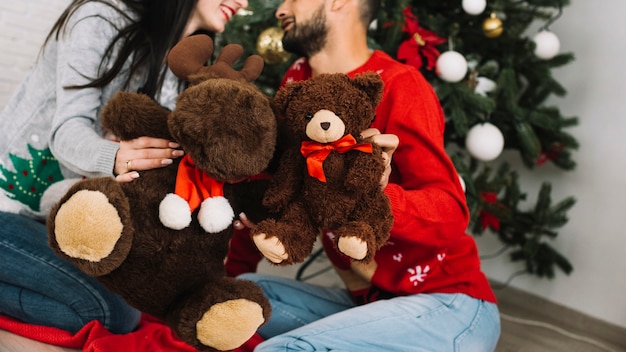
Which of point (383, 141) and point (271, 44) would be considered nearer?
point (383, 141)

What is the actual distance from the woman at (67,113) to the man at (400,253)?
0.84ft

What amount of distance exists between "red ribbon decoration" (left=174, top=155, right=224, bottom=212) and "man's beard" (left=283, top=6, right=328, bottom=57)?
52 centimetres

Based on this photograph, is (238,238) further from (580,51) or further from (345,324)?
(580,51)

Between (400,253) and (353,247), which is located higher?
(353,247)

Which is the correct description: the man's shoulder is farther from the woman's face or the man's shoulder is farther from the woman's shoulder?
the woman's shoulder

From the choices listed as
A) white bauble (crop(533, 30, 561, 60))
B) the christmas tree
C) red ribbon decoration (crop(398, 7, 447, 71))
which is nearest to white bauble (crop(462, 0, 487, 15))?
the christmas tree

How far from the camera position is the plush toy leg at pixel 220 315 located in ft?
2.52

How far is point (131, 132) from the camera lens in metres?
0.81

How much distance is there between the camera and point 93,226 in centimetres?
70

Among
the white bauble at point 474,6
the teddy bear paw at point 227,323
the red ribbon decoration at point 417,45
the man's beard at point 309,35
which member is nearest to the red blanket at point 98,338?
the teddy bear paw at point 227,323

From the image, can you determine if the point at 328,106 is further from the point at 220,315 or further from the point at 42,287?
the point at 42,287

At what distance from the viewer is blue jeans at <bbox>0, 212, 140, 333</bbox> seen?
42.6 inches

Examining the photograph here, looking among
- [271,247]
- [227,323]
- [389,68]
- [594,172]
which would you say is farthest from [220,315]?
[594,172]

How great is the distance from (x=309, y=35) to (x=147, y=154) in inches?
20.9
